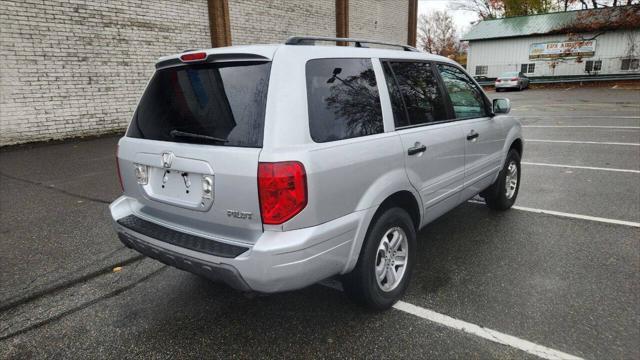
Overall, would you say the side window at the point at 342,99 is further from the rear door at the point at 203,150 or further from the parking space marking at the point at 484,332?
the parking space marking at the point at 484,332

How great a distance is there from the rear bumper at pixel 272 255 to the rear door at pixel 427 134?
78 cm

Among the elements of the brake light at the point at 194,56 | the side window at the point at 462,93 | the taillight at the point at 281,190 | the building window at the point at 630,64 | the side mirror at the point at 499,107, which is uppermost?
the building window at the point at 630,64

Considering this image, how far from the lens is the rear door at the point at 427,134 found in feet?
9.67

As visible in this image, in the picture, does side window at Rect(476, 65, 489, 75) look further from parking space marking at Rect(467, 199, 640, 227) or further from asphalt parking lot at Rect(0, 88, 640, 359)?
parking space marking at Rect(467, 199, 640, 227)

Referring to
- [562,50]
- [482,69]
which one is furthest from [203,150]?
[482,69]

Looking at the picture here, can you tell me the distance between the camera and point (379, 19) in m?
19.8

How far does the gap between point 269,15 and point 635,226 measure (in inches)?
520

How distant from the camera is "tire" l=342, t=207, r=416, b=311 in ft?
8.59

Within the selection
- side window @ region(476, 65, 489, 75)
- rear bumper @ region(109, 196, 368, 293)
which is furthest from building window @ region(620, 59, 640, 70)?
rear bumper @ region(109, 196, 368, 293)

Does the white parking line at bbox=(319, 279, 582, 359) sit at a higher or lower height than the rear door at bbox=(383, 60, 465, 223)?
lower

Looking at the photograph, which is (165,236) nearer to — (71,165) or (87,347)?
(87,347)

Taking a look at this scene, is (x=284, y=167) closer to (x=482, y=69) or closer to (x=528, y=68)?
(x=528, y=68)

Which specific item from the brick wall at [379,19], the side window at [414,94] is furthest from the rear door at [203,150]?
the brick wall at [379,19]

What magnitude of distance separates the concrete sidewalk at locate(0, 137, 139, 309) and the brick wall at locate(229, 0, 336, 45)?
728 cm
